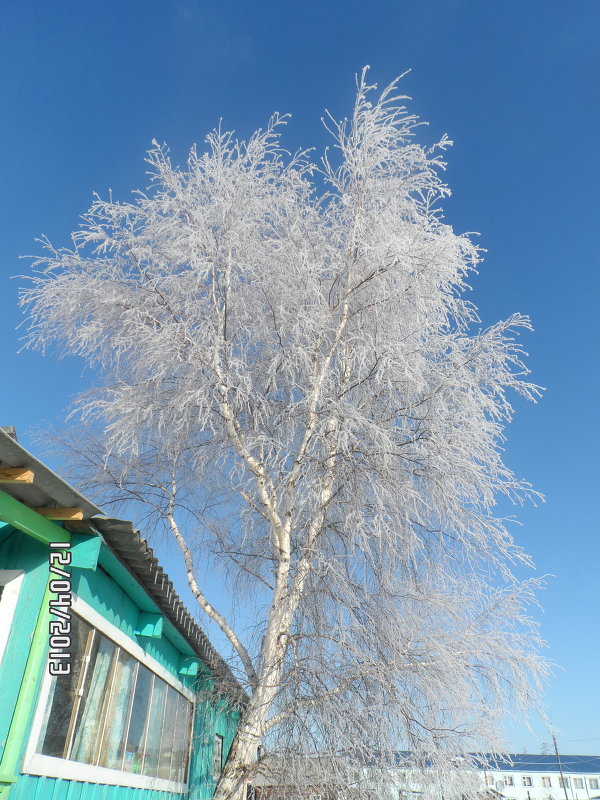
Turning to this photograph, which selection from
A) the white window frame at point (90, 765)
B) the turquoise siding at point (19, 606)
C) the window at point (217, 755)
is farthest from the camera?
the window at point (217, 755)

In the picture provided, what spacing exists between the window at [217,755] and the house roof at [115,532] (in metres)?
4.81

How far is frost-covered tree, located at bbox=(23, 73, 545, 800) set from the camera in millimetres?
6645

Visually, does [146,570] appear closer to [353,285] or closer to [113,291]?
[113,291]

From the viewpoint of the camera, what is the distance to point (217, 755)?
12195mm

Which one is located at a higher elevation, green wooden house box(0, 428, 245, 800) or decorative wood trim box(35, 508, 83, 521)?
decorative wood trim box(35, 508, 83, 521)

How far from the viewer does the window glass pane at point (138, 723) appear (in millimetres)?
6332

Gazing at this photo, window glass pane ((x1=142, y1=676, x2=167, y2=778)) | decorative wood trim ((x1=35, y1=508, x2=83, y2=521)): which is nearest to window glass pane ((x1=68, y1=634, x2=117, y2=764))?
decorative wood trim ((x1=35, y1=508, x2=83, y2=521))

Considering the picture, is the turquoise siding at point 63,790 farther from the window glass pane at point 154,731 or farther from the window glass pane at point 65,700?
the window glass pane at point 154,731

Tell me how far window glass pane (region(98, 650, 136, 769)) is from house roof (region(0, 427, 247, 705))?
67 cm

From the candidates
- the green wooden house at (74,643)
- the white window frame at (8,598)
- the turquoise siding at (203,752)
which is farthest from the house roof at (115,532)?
the turquoise siding at (203,752)

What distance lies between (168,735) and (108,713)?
119 inches

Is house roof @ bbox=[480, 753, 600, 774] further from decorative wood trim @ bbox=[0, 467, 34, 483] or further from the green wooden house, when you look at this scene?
decorative wood trim @ bbox=[0, 467, 34, 483]

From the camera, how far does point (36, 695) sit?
4.03m

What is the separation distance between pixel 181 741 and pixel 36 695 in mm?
5873
